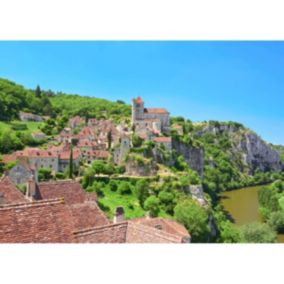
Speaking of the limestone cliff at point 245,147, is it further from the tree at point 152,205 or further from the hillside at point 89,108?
the tree at point 152,205

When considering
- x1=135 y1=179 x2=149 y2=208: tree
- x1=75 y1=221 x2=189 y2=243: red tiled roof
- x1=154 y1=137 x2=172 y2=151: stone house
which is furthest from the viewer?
x1=154 y1=137 x2=172 y2=151: stone house

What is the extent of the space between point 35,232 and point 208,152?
60932 mm

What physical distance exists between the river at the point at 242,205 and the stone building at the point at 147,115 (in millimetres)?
10480

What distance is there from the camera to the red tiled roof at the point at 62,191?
839cm

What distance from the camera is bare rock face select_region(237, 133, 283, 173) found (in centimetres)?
7306

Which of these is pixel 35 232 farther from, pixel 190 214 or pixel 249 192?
pixel 249 192

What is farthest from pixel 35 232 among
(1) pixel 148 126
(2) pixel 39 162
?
(1) pixel 148 126

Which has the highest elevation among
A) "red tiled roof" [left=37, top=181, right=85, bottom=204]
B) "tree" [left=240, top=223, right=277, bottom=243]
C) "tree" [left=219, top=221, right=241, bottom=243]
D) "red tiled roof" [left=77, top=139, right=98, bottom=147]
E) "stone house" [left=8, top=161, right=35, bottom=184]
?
"red tiled roof" [left=77, top=139, right=98, bottom=147]

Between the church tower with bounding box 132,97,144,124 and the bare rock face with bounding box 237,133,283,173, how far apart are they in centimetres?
3432

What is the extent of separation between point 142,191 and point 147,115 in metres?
15.8

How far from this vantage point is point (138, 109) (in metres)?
42.6

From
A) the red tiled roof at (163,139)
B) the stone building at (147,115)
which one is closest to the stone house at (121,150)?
the red tiled roof at (163,139)

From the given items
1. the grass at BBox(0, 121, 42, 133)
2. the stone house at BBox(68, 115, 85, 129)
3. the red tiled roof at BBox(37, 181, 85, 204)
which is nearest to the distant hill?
the grass at BBox(0, 121, 42, 133)

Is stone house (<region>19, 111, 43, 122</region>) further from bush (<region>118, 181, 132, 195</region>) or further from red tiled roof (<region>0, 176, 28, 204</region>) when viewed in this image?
red tiled roof (<region>0, 176, 28, 204</region>)
